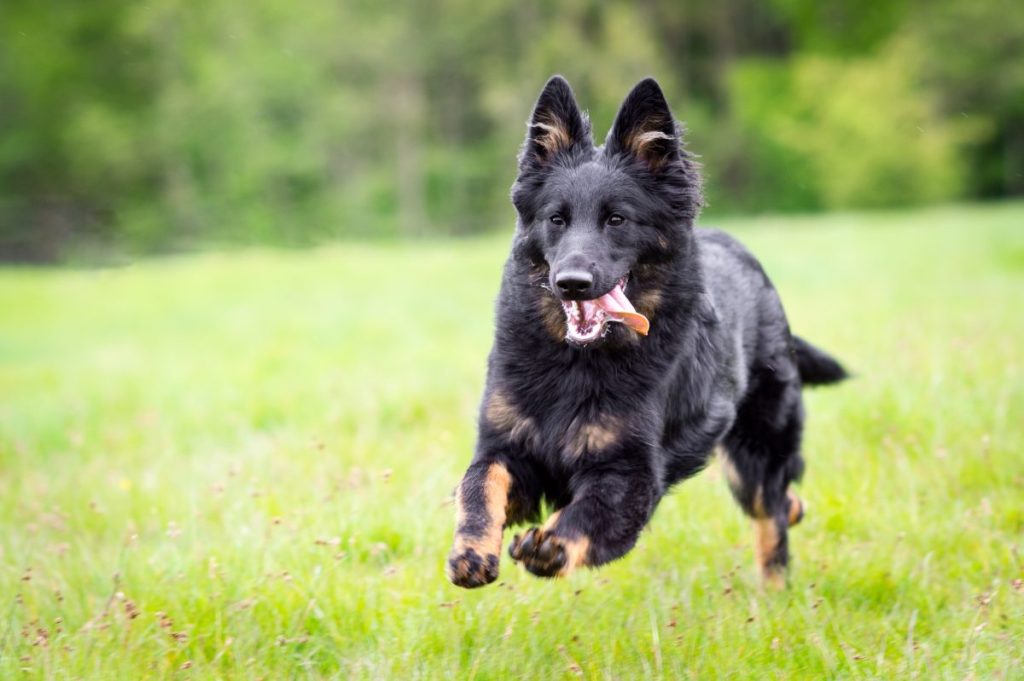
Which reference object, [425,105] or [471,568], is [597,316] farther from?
[425,105]

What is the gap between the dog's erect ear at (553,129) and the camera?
4.05 m

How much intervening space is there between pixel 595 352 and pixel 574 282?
0.41m

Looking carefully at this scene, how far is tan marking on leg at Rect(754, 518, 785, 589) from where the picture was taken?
A: 476cm

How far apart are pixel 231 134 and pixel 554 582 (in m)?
39.6

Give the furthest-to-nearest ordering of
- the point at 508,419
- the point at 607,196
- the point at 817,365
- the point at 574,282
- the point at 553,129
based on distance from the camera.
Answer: the point at 817,365 < the point at 553,129 < the point at 607,196 < the point at 508,419 < the point at 574,282

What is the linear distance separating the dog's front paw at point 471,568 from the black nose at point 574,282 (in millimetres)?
967

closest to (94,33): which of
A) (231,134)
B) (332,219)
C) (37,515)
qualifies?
(231,134)

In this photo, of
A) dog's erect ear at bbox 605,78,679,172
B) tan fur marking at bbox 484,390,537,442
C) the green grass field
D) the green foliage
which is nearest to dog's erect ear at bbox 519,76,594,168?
dog's erect ear at bbox 605,78,679,172

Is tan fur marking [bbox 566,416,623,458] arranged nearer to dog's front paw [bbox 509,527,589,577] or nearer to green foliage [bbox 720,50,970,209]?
dog's front paw [bbox 509,527,589,577]

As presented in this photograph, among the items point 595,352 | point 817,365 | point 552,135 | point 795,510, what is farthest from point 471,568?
point 817,365

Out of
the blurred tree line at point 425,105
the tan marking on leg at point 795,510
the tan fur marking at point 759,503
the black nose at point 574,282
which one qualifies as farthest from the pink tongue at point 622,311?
the blurred tree line at point 425,105

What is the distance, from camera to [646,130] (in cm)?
402

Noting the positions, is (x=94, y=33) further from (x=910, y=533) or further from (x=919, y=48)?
(x=910, y=533)

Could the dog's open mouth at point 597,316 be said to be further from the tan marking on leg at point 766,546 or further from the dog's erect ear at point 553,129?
the tan marking on leg at point 766,546
